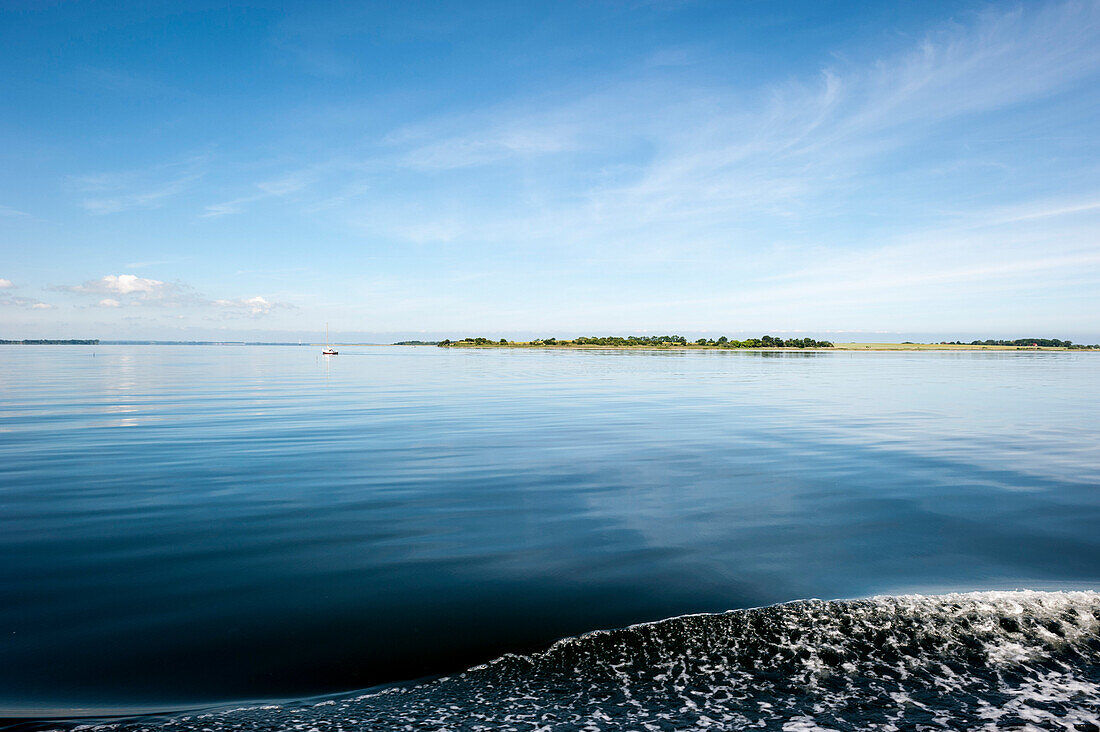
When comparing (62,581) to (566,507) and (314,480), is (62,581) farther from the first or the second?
(566,507)

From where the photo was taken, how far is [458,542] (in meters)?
11.0

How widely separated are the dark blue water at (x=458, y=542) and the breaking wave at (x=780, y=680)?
0.34ft

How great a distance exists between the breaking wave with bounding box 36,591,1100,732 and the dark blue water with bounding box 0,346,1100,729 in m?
0.10

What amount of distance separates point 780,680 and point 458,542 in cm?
631

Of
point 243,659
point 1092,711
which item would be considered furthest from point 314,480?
point 1092,711

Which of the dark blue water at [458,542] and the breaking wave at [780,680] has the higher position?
the breaking wave at [780,680]

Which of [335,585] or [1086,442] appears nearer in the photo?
[335,585]

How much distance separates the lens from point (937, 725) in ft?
18.1

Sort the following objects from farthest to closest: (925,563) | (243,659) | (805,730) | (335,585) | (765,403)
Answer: (765,403), (925,563), (335,585), (243,659), (805,730)

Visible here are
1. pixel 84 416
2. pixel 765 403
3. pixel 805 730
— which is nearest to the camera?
pixel 805 730

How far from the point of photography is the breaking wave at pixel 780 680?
5.66 meters

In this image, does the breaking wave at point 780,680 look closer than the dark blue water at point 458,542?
Yes

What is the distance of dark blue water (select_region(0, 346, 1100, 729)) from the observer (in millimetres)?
6957

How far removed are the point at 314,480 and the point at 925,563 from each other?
14255mm
